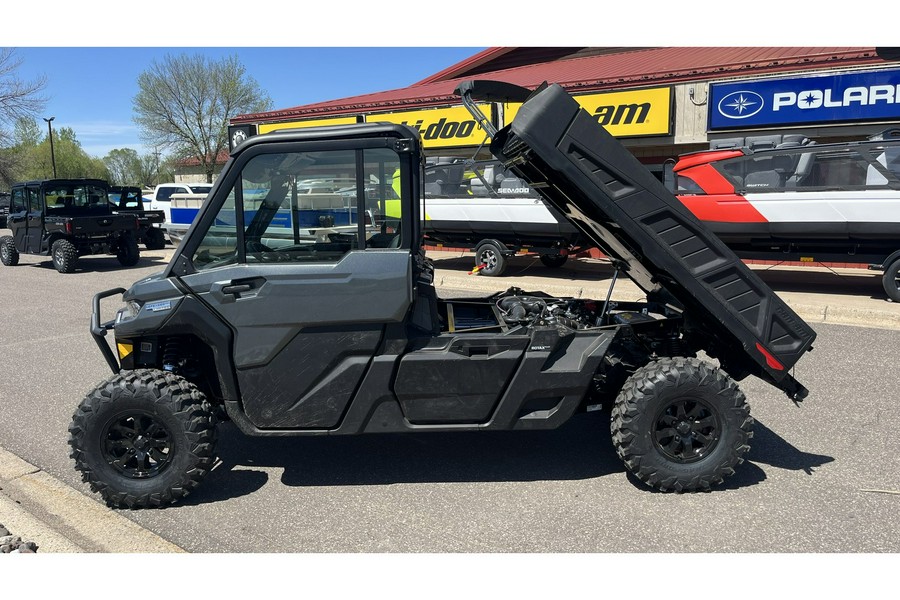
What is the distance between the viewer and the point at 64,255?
15258 mm

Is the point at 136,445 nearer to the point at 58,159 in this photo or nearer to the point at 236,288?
the point at 236,288

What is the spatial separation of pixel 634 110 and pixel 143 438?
1394cm

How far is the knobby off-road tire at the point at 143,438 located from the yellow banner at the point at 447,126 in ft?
48.3

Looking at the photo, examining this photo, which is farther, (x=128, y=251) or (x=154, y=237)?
(x=154, y=237)

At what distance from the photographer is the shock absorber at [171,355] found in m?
4.30

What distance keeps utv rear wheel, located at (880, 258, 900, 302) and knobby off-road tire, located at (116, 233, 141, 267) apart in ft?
52.2

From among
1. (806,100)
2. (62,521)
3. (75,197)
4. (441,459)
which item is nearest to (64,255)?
(75,197)

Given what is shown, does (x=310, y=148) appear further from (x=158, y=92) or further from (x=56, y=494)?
(x=158, y=92)

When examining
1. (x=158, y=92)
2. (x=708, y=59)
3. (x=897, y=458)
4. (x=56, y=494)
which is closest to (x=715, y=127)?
(x=708, y=59)

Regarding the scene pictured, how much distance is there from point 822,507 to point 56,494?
4.78 meters

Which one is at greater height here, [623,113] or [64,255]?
[623,113]

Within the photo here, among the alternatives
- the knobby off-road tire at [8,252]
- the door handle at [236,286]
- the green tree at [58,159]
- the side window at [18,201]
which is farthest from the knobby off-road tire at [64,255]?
the green tree at [58,159]

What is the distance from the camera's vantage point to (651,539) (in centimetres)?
355

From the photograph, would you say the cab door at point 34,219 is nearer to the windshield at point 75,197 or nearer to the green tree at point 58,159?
the windshield at point 75,197
